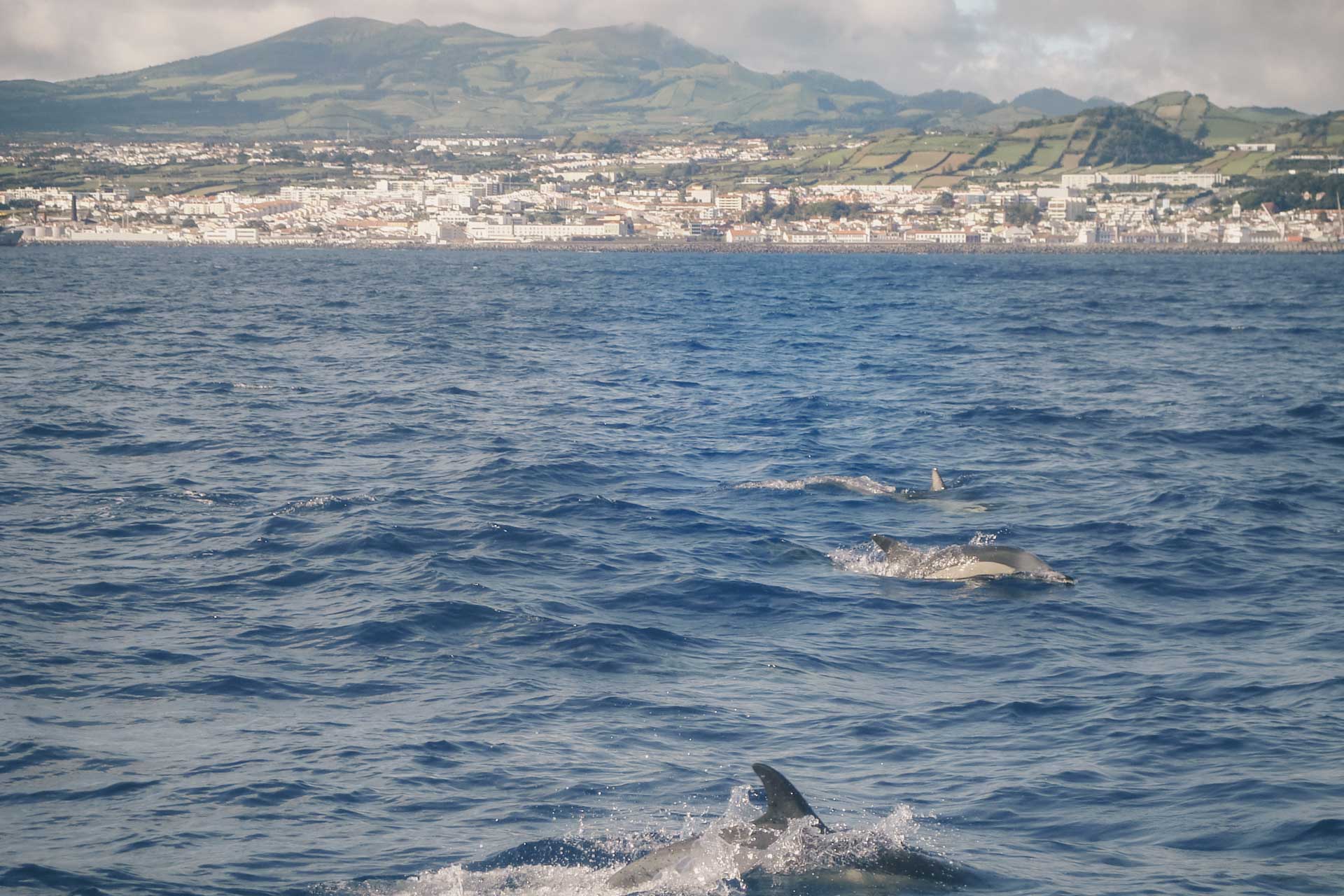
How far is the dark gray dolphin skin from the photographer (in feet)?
36.1

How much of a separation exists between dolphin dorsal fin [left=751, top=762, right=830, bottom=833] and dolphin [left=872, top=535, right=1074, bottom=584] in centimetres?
921

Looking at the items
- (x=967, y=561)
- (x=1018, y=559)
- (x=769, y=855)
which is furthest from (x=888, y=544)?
(x=769, y=855)

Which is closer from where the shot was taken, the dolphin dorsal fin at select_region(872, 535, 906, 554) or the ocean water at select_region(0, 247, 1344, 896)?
the ocean water at select_region(0, 247, 1344, 896)

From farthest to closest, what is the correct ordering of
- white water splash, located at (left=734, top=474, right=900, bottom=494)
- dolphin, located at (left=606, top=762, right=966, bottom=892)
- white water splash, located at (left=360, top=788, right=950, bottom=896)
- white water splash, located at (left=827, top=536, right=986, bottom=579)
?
white water splash, located at (left=734, top=474, right=900, bottom=494), white water splash, located at (left=827, top=536, right=986, bottom=579), dolphin, located at (left=606, top=762, right=966, bottom=892), white water splash, located at (left=360, top=788, right=950, bottom=896)

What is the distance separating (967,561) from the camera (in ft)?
66.2

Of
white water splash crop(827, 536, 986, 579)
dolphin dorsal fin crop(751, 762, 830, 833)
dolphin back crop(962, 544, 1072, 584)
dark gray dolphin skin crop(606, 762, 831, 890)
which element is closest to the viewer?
dark gray dolphin skin crop(606, 762, 831, 890)

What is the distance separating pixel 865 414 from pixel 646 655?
72.2 feet

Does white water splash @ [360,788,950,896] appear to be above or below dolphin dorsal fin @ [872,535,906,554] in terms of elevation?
below

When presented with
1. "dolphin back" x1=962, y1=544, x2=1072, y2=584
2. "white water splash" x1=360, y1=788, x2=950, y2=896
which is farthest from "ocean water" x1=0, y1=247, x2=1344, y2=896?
"dolphin back" x1=962, y1=544, x2=1072, y2=584

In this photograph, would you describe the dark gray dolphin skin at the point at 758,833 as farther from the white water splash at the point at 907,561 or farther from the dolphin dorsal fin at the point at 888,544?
the dolphin dorsal fin at the point at 888,544

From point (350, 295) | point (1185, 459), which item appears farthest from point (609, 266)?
point (1185, 459)

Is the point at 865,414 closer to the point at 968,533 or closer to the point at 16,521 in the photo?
the point at 968,533

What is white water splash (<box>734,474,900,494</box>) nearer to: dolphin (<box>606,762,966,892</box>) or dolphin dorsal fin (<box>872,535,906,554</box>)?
dolphin dorsal fin (<box>872,535,906,554</box>)

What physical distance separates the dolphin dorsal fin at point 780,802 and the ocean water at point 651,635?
0.83ft
